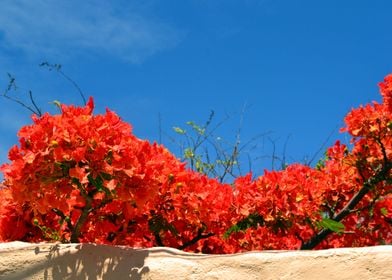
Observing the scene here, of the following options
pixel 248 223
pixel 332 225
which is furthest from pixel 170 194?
pixel 332 225

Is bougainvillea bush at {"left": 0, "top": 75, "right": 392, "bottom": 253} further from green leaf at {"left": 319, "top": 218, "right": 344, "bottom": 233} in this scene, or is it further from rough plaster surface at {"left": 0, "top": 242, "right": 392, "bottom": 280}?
rough plaster surface at {"left": 0, "top": 242, "right": 392, "bottom": 280}

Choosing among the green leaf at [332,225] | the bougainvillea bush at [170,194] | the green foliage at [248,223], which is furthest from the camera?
the green leaf at [332,225]

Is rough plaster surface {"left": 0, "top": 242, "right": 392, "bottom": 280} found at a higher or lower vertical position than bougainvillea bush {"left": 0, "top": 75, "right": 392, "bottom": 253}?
lower

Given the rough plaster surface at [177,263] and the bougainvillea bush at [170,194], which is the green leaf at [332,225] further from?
the rough plaster surface at [177,263]

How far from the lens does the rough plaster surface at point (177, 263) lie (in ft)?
12.6

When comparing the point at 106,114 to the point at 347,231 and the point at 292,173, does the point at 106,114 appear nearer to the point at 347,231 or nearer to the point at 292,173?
the point at 292,173

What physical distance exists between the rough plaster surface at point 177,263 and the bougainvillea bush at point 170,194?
29 centimetres

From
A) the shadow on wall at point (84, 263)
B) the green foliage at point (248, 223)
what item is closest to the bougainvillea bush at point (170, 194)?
the green foliage at point (248, 223)

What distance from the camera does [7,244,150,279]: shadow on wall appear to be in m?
4.28

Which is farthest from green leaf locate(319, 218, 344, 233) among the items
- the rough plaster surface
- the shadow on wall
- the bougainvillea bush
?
the shadow on wall

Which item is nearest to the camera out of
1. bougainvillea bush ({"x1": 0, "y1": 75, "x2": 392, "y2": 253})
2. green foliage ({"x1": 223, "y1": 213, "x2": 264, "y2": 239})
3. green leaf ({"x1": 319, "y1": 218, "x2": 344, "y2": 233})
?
bougainvillea bush ({"x1": 0, "y1": 75, "x2": 392, "y2": 253})

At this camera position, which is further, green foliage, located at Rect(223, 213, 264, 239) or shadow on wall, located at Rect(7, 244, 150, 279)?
green foliage, located at Rect(223, 213, 264, 239)

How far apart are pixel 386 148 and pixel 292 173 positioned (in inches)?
50.4

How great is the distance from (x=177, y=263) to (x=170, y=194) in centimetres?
107
